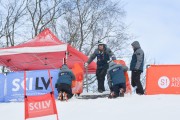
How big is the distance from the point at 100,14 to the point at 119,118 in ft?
77.3

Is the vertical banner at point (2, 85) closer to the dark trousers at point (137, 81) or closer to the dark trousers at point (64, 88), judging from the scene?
the dark trousers at point (64, 88)

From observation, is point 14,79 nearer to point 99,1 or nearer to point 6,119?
point 6,119

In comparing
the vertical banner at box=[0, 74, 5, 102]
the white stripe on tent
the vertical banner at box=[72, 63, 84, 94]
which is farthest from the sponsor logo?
the vertical banner at box=[0, 74, 5, 102]

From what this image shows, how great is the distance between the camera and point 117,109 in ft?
36.8

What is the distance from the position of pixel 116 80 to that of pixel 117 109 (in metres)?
2.16

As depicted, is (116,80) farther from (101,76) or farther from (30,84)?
(30,84)

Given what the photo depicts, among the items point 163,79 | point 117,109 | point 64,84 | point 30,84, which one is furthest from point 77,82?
point 117,109

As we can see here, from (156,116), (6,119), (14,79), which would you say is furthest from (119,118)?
(14,79)

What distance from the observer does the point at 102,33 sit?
34.1 metres

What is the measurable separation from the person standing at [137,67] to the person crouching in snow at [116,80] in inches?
17.1

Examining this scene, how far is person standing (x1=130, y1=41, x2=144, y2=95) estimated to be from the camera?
13.6m

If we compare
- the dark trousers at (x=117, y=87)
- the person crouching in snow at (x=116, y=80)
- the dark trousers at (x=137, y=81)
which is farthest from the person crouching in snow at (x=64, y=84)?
the dark trousers at (x=137, y=81)

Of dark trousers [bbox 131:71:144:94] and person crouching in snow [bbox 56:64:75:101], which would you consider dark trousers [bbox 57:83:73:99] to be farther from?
dark trousers [bbox 131:71:144:94]

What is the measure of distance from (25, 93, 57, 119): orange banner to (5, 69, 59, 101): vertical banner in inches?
177
